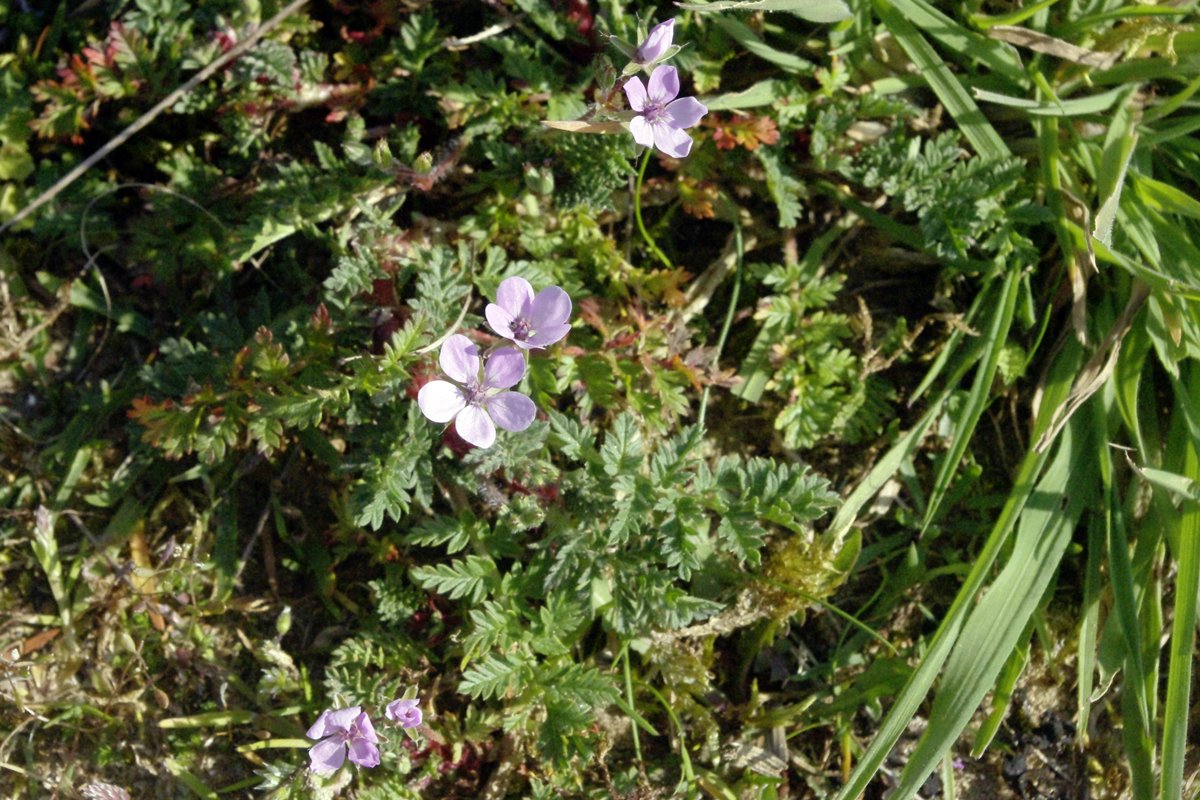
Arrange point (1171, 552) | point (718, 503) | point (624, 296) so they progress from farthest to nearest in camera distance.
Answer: point (624, 296) < point (1171, 552) < point (718, 503)

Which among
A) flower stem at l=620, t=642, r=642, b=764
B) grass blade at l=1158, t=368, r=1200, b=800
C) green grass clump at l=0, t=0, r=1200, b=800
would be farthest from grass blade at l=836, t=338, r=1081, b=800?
flower stem at l=620, t=642, r=642, b=764

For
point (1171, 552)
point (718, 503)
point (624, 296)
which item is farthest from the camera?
point (624, 296)

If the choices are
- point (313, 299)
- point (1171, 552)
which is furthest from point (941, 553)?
point (313, 299)

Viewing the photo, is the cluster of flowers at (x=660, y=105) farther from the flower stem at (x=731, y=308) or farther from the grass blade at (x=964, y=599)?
the grass blade at (x=964, y=599)

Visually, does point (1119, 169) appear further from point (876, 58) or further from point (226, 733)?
point (226, 733)

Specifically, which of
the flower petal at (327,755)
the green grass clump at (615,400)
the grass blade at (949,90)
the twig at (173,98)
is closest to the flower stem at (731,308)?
the green grass clump at (615,400)

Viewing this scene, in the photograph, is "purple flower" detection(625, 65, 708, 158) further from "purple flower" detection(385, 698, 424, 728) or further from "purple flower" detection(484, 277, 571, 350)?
"purple flower" detection(385, 698, 424, 728)
